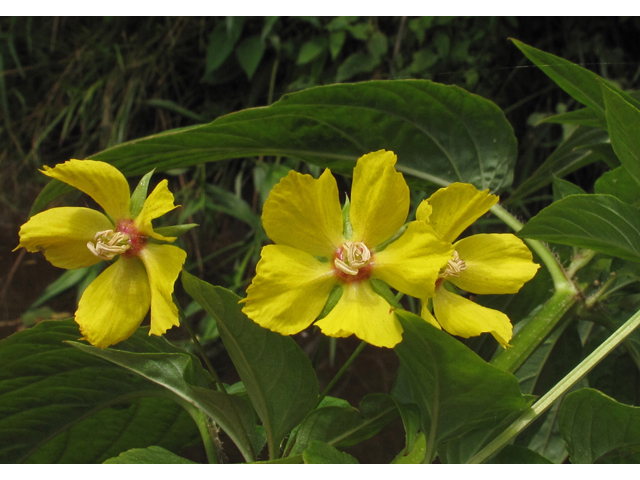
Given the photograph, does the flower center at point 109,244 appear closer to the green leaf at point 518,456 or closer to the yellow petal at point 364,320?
the yellow petal at point 364,320

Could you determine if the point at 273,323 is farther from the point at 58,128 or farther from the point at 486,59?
the point at 58,128

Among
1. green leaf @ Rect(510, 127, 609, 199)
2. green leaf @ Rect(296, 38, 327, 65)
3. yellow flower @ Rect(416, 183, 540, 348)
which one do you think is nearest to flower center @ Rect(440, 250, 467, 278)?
yellow flower @ Rect(416, 183, 540, 348)

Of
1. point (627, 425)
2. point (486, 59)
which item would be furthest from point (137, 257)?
point (486, 59)

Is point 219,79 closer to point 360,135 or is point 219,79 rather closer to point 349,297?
point 360,135

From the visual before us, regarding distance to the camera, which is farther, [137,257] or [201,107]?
[201,107]

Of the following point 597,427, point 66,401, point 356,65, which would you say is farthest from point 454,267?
point 356,65

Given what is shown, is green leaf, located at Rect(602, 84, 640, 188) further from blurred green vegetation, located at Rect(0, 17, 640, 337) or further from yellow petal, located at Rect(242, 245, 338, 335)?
blurred green vegetation, located at Rect(0, 17, 640, 337)
